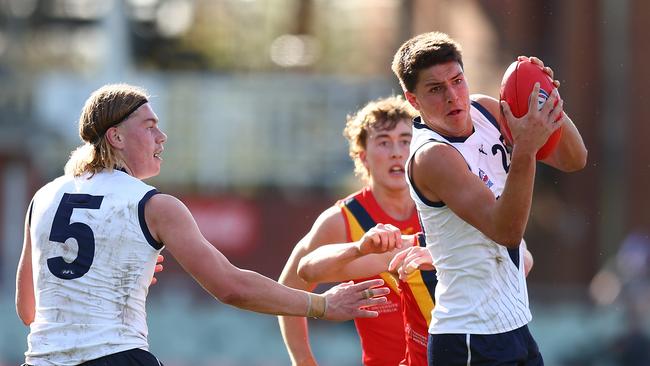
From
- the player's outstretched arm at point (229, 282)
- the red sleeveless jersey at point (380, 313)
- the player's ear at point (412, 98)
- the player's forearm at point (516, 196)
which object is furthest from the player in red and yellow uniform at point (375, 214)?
the player's forearm at point (516, 196)

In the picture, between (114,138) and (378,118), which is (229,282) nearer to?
(114,138)

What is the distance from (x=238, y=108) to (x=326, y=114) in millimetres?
1677

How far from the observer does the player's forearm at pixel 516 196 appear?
423 centimetres

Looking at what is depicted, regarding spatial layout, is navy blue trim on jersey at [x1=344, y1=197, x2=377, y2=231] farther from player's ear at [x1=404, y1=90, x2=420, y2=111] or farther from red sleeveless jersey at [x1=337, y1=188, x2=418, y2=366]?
player's ear at [x1=404, y1=90, x2=420, y2=111]

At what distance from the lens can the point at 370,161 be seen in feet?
19.8

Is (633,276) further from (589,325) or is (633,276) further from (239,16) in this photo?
(239,16)

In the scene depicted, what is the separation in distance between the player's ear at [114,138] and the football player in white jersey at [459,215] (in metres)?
1.12

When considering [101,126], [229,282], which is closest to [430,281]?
[229,282]

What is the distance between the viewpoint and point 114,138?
4789 millimetres

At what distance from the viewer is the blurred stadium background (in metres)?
22.5

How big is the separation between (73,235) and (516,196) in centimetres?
166

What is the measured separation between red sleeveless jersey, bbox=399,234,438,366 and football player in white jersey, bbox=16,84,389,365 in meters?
0.47

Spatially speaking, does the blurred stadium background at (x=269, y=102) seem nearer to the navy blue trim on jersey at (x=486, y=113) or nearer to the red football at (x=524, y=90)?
the navy blue trim on jersey at (x=486, y=113)

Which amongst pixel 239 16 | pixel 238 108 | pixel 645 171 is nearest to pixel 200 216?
pixel 238 108
